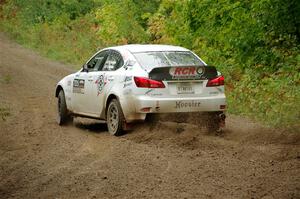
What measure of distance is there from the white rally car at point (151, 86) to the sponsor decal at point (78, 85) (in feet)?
1.34

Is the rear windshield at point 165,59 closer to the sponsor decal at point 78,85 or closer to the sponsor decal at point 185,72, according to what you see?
the sponsor decal at point 185,72

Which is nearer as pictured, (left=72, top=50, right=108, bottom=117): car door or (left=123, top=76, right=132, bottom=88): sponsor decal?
(left=123, top=76, right=132, bottom=88): sponsor decal

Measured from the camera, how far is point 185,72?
966 centimetres

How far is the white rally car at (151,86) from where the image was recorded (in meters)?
9.60

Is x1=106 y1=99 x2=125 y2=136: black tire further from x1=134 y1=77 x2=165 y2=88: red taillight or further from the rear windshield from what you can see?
the rear windshield

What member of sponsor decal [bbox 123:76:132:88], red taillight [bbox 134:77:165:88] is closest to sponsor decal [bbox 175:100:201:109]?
red taillight [bbox 134:77:165:88]

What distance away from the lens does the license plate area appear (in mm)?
9688

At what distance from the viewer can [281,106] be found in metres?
11.6

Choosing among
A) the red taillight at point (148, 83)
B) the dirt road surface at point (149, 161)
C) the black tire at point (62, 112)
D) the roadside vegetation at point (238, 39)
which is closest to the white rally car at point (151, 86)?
the red taillight at point (148, 83)

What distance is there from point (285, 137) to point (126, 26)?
A: 55.2 ft

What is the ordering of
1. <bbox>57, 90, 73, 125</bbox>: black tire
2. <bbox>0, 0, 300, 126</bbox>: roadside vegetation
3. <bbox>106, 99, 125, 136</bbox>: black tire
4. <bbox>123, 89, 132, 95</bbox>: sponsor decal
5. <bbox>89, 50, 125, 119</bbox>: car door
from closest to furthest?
<bbox>123, 89, 132, 95</bbox>: sponsor decal → <bbox>106, 99, 125, 136</bbox>: black tire → <bbox>89, 50, 125, 119</bbox>: car door → <bbox>57, 90, 73, 125</bbox>: black tire → <bbox>0, 0, 300, 126</bbox>: roadside vegetation

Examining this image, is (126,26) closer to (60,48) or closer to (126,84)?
(60,48)

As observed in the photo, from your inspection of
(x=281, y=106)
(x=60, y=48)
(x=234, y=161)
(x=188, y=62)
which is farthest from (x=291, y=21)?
(x=60, y=48)

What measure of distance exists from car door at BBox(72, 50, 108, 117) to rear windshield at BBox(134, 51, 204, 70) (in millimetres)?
1203
